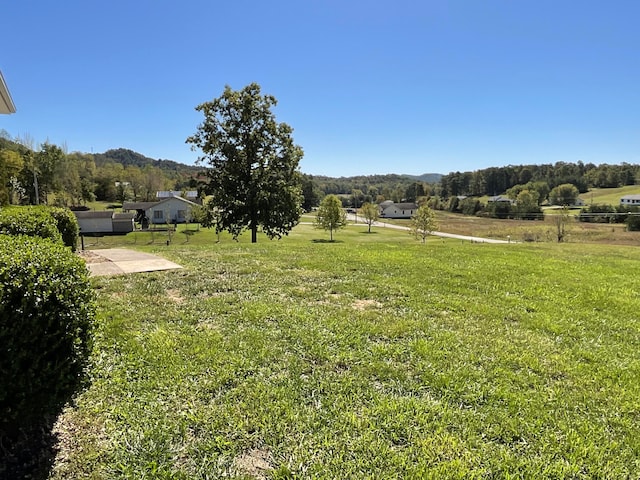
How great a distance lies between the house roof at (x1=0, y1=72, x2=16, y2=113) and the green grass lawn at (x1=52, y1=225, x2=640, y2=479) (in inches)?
218

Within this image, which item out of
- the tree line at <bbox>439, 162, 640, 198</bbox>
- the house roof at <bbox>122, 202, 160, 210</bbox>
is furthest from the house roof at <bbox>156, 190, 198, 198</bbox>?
the tree line at <bbox>439, 162, 640, 198</bbox>

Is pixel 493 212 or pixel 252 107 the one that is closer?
pixel 252 107

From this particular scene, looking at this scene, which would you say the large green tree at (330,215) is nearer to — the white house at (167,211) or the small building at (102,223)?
the small building at (102,223)

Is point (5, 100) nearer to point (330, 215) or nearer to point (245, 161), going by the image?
point (245, 161)

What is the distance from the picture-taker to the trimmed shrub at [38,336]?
6.27ft

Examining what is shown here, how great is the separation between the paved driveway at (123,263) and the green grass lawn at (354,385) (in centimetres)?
91

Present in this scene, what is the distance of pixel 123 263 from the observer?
725 cm

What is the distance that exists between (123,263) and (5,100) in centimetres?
531

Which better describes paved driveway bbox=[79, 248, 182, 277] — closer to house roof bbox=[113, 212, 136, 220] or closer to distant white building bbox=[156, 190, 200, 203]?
house roof bbox=[113, 212, 136, 220]

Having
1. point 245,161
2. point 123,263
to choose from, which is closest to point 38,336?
point 123,263

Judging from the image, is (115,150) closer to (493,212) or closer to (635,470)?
(493,212)

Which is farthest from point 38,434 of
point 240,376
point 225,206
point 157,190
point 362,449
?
point 157,190

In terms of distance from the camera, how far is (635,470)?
2158 mm

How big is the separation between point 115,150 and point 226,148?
15363 cm
